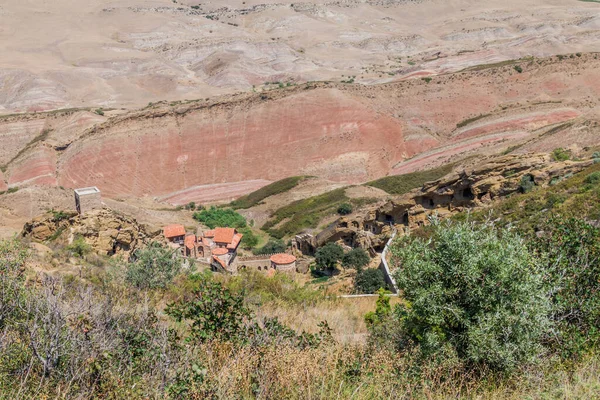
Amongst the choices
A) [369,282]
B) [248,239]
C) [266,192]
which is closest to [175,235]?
[248,239]

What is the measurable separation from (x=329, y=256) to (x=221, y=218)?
1888cm

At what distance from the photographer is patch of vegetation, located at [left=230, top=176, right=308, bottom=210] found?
176ft

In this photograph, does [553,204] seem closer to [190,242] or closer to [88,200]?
[190,242]

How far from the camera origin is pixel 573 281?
7777 mm

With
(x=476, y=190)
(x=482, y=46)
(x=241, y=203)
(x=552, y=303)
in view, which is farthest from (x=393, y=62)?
(x=552, y=303)

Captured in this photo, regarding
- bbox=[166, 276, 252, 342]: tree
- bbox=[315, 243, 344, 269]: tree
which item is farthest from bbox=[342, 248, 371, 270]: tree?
bbox=[166, 276, 252, 342]: tree

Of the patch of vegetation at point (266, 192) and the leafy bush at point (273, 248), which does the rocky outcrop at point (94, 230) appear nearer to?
the leafy bush at point (273, 248)

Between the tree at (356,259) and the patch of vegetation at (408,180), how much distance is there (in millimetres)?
21105

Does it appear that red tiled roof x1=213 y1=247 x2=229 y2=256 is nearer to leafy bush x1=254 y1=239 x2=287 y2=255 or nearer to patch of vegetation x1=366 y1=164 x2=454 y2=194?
leafy bush x1=254 y1=239 x2=287 y2=255

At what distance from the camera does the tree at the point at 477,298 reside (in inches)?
265

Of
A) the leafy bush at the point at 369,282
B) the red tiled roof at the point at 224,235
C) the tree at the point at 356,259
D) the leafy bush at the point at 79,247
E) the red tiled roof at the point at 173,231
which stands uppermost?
the leafy bush at the point at 79,247

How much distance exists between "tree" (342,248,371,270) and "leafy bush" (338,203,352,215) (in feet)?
46.0

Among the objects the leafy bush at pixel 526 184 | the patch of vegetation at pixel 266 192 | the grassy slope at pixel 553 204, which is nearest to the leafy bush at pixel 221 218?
the patch of vegetation at pixel 266 192

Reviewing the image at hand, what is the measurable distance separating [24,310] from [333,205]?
3806 cm
